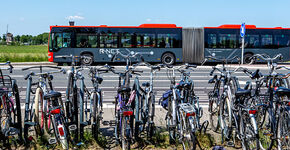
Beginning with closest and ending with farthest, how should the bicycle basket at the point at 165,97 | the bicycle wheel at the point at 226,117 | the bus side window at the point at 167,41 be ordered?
the bicycle wheel at the point at 226,117 → the bicycle basket at the point at 165,97 → the bus side window at the point at 167,41

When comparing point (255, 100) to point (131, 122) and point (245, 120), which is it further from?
point (131, 122)

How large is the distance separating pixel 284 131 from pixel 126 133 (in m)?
2.02

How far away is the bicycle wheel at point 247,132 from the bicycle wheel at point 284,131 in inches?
13.2

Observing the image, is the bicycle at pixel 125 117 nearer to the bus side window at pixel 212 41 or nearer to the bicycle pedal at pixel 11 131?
the bicycle pedal at pixel 11 131

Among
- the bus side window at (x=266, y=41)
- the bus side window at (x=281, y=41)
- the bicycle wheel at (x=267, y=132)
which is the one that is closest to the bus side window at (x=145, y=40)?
the bus side window at (x=266, y=41)

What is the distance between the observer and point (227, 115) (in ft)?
15.5

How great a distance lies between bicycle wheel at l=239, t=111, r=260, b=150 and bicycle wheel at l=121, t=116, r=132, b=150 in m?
1.48

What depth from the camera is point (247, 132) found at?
393cm

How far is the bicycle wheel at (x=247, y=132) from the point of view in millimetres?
3816

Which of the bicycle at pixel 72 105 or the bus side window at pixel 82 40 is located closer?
the bicycle at pixel 72 105

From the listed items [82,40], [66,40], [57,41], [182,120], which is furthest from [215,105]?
[57,41]

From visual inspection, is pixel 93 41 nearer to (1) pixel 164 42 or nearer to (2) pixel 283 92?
(1) pixel 164 42

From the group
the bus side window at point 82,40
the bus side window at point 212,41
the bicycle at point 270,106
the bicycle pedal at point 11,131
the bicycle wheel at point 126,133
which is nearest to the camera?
the bicycle at point 270,106

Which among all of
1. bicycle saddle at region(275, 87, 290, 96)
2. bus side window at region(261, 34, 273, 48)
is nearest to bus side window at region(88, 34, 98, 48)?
bus side window at region(261, 34, 273, 48)
